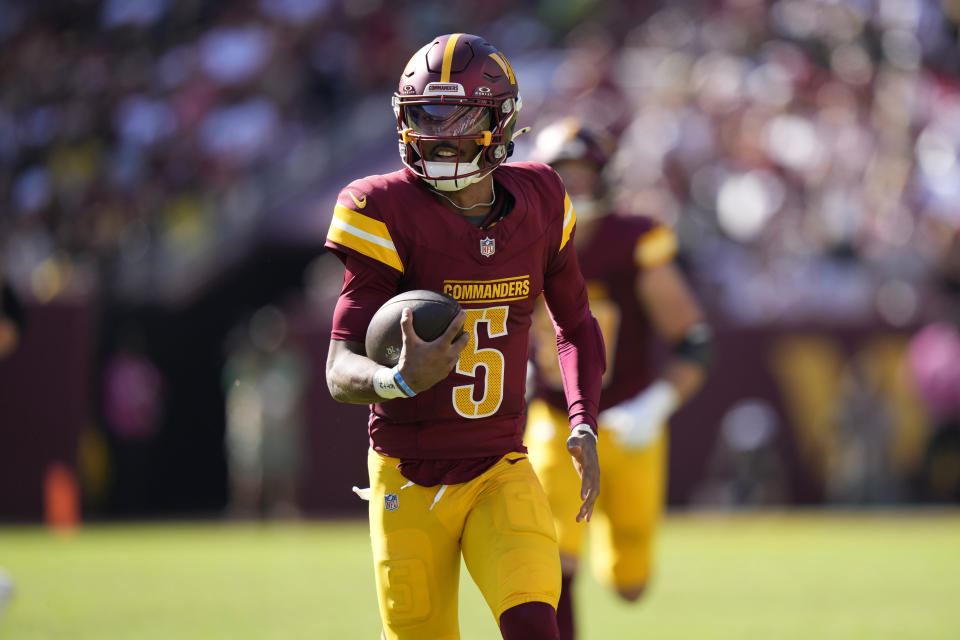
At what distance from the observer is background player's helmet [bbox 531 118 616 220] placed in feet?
18.5

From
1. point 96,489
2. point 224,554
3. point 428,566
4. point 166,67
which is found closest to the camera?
point 428,566

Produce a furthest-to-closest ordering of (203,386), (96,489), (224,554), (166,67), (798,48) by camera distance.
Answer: (166,67), (798,48), (203,386), (96,489), (224,554)

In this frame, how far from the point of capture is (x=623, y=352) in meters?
5.97

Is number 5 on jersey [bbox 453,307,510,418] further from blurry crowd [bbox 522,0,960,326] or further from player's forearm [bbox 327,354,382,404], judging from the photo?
blurry crowd [bbox 522,0,960,326]

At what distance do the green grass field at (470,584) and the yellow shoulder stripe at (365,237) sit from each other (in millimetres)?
3436

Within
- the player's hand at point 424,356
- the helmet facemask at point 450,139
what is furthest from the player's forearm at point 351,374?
the helmet facemask at point 450,139

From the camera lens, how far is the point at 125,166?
15.3 metres

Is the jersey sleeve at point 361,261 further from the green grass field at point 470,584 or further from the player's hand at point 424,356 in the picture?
the green grass field at point 470,584

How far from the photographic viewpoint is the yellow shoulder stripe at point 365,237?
12.8 ft

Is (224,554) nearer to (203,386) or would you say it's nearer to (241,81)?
(203,386)

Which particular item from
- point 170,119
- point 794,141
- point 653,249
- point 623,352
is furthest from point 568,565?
point 170,119

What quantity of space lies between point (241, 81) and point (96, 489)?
17.2 ft

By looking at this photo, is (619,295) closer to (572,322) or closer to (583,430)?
(572,322)

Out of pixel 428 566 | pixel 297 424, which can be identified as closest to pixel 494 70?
pixel 428 566
